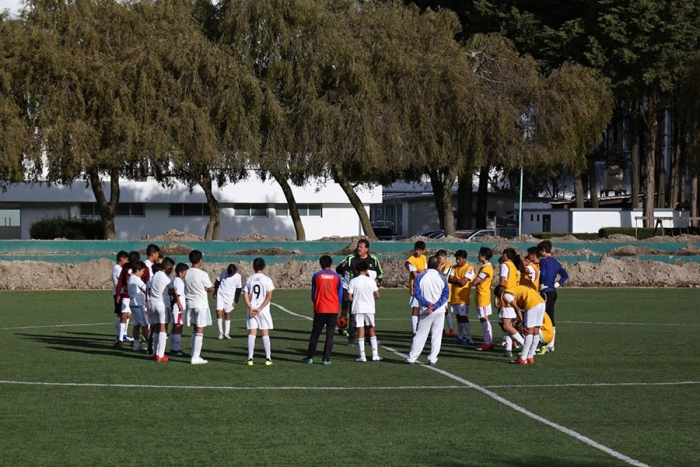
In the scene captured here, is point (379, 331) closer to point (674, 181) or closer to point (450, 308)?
point (450, 308)

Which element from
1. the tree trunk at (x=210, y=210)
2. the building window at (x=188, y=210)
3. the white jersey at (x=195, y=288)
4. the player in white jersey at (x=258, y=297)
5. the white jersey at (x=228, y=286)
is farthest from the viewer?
the building window at (x=188, y=210)

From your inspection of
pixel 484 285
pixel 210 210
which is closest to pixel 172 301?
pixel 484 285

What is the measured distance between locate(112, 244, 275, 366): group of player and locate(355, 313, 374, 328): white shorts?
59.1 inches

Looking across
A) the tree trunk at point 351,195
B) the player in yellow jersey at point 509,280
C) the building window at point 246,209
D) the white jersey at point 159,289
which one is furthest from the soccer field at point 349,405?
the building window at point 246,209

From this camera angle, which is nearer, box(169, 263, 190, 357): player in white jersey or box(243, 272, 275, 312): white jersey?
box(243, 272, 275, 312): white jersey

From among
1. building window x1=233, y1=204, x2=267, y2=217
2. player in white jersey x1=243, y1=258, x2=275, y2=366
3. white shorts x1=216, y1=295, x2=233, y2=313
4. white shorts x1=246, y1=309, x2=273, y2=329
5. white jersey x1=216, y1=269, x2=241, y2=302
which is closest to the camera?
player in white jersey x1=243, y1=258, x2=275, y2=366

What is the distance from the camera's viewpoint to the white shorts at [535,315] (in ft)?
54.8

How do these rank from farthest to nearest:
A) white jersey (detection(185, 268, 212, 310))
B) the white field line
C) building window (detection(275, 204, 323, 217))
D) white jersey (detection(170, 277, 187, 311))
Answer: building window (detection(275, 204, 323, 217))
white jersey (detection(170, 277, 187, 311))
white jersey (detection(185, 268, 212, 310))
the white field line

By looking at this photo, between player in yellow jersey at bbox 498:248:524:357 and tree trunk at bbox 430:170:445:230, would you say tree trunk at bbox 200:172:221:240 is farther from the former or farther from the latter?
player in yellow jersey at bbox 498:248:524:357

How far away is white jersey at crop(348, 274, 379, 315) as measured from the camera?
17109 millimetres

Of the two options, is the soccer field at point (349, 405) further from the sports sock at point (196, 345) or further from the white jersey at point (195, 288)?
the white jersey at point (195, 288)

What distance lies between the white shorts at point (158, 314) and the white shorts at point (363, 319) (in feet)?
10.7

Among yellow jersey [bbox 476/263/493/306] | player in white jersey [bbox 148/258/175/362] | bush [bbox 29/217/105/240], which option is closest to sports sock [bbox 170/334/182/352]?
player in white jersey [bbox 148/258/175/362]

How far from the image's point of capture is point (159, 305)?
56.1 feet
